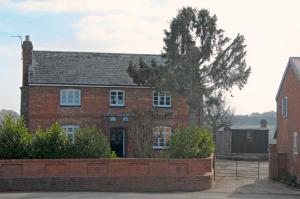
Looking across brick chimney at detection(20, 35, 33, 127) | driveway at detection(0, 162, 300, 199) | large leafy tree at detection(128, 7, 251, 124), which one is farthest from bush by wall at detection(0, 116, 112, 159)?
brick chimney at detection(20, 35, 33, 127)

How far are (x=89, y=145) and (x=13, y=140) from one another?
3.28 metres

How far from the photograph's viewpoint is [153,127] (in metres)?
32.5

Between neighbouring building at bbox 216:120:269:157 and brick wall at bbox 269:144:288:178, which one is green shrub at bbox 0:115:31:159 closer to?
brick wall at bbox 269:144:288:178

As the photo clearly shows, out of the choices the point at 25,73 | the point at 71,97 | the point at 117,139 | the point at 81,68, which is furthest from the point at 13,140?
the point at 81,68

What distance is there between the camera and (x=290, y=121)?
3158 centimetres

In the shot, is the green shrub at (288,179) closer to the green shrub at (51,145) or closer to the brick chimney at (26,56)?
the green shrub at (51,145)

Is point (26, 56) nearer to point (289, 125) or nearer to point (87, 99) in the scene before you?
point (87, 99)

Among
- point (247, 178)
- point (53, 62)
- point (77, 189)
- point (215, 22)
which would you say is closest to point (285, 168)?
point (247, 178)

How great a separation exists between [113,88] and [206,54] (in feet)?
36.8

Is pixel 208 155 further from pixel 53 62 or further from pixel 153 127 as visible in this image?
pixel 53 62

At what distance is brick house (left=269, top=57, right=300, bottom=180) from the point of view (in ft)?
97.5

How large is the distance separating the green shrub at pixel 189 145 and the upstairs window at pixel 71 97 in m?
16.6

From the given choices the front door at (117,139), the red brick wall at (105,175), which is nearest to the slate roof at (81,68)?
the front door at (117,139)

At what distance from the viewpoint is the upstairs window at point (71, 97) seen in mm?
41469
